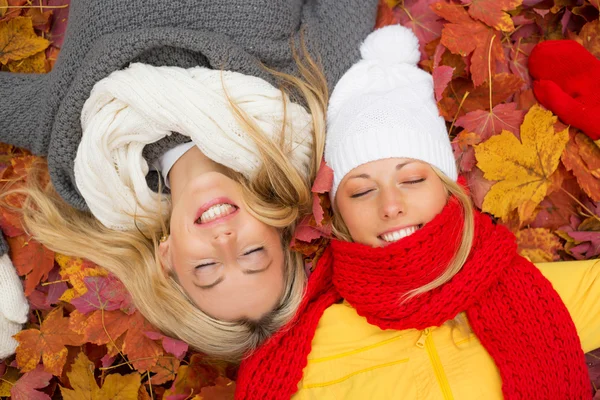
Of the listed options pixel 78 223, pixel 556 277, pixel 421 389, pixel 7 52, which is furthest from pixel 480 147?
pixel 7 52

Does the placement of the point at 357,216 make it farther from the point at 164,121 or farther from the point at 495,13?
the point at 495,13

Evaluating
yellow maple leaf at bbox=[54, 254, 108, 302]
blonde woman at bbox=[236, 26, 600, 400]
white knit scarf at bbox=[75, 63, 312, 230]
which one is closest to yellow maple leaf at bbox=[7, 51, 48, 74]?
white knit scarf at bbox=[75, 63, 312, 230]

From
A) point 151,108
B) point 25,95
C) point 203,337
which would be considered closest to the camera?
point 151,108

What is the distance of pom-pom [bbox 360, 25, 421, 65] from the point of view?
8.30 feet

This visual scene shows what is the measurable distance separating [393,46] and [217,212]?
1.11 m

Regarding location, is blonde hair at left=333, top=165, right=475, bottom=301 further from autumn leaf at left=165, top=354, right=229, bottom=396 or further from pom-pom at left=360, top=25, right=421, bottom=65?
autumn leaf at left=165, top=354, right=229, bottom=396

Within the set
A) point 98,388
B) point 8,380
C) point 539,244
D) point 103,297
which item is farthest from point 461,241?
point 8,380

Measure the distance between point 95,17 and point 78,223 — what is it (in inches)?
38.4

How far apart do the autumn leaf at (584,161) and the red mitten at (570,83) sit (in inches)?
1.9

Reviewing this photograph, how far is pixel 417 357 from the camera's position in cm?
227

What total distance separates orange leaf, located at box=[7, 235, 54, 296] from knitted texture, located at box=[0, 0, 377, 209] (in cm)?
32

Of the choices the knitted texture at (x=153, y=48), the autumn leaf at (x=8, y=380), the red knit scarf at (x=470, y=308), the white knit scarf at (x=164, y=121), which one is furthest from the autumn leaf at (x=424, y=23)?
the autumn leaf at (x=8, y=380)

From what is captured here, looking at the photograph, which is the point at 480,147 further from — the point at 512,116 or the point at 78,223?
the point at 78,223

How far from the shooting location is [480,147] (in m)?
2.44
